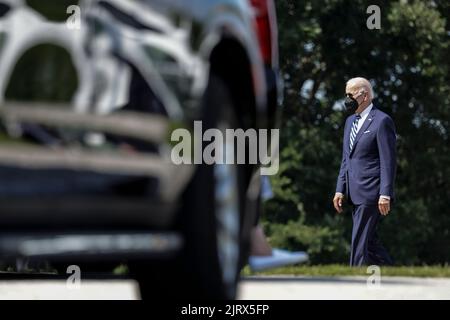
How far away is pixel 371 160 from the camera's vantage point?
8383mm

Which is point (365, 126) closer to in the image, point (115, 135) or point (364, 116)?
point (364, 116)

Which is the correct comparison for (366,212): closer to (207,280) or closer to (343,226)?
(207,280)

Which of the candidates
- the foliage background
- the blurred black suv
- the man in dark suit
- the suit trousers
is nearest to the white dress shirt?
the man in dark suit

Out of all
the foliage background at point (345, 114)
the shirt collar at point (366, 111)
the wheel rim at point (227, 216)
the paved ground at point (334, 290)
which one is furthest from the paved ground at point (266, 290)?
the foliage background at point (345, 114)

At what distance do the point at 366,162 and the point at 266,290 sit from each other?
2.07 metres

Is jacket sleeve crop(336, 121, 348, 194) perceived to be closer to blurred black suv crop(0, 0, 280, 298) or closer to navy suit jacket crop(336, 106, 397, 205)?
navy suit jacket crop(336, 106, 397, 205)

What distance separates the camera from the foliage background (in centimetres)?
2417

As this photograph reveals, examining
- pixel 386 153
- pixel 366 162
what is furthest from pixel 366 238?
pixel 386 153

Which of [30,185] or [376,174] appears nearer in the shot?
[30,185]

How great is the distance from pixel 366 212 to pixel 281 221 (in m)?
16.4

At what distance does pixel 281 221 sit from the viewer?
2498 cm
